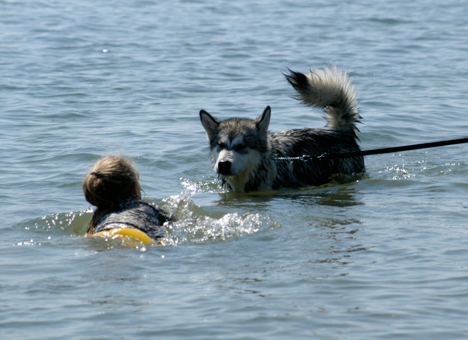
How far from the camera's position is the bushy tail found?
8.58 m

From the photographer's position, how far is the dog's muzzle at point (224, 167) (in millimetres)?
7684

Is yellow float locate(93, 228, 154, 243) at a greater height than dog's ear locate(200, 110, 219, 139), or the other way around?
dog's ear locate(200, 110, 219, 139)

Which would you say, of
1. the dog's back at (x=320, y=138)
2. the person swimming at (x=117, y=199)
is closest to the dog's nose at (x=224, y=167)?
the dog's back at (x=320, y=138)

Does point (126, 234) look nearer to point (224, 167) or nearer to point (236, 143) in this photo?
point (224, 167)

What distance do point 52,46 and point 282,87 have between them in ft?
24.1

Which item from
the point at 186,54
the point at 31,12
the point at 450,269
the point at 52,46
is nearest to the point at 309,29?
the point at 186,54

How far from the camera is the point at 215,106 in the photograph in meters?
12.5

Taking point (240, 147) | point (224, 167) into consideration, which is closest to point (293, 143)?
point (240, 147)

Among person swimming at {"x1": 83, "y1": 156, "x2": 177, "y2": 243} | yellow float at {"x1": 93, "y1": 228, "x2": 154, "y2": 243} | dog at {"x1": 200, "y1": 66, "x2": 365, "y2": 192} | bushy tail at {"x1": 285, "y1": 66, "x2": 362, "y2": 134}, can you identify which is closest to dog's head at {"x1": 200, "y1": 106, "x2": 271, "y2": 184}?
dog at {"x1": 200, "y1": 66, "x2": 365, "y2": 192}

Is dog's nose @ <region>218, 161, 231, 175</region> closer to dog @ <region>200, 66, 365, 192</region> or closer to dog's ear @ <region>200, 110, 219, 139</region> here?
dog @ <region>200, 66, 365, 192</region>

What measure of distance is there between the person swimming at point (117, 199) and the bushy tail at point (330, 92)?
310 cm

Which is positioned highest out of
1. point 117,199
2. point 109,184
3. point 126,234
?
point 109,184

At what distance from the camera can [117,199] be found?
5.94 meters

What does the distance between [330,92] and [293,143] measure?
78 cm
